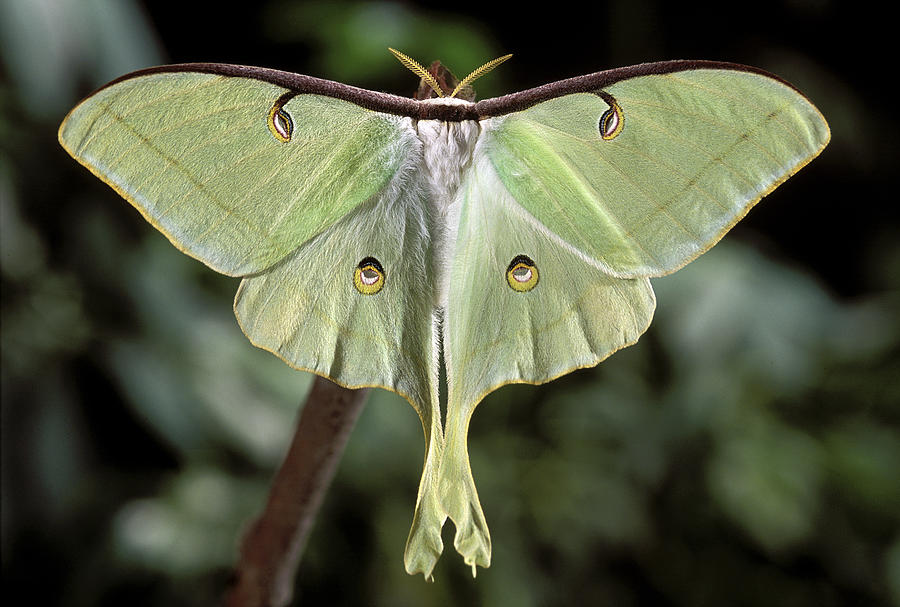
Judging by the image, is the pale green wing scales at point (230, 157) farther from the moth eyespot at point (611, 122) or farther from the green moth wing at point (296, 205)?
the moth eyespot at point (611, 122)

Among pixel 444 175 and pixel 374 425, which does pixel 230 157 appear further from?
pixel 374 425

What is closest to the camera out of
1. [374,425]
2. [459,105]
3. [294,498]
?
[459,105]

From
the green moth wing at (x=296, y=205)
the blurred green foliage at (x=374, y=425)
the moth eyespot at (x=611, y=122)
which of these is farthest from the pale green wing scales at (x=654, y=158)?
the blurred green foliage at (x=374, y=425)

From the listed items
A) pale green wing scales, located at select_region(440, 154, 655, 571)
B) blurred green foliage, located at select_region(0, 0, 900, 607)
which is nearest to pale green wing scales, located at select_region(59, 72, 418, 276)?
pale green wing scales, located at select_region(440, 154, 655, 571)

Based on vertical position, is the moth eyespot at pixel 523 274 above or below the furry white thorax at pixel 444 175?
below

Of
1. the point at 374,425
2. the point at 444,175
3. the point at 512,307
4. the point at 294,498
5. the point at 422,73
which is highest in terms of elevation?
the point at 422,73

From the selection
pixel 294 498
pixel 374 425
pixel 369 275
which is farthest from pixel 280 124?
pixel 374 425

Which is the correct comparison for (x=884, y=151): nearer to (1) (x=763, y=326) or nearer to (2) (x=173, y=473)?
(1) (x=763, y=326)
